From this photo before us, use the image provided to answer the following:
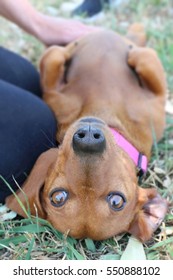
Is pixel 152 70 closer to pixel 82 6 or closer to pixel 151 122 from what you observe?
pixel 151 122

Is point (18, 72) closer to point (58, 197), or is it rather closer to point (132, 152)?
point (132, 152)

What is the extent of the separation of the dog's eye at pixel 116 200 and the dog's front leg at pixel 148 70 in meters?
1.17

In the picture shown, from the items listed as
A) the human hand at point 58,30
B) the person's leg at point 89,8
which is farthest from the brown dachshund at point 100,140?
the person's leg at point 89,8

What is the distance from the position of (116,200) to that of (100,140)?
1.00ft

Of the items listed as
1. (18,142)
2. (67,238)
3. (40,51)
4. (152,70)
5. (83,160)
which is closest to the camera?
(83,160)

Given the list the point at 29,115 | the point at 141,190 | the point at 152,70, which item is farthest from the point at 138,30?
the point at 141,190

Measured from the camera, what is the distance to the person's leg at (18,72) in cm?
338

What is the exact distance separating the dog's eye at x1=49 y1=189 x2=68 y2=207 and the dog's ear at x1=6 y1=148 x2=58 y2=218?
0.11m

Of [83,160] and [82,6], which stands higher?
[83,160]

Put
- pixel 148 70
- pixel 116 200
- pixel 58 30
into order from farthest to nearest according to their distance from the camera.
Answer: pixel 58 30 < pixel 148 70 < pixel 116 200

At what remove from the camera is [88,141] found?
7.61 ft

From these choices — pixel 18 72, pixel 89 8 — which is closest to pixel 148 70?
pixel 18 72

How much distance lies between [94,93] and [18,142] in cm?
64

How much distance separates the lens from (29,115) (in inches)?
114
